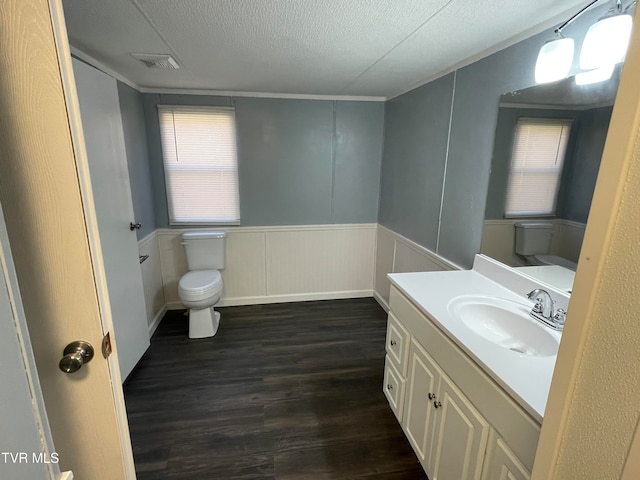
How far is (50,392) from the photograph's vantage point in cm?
82

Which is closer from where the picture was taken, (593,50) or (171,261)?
(593,50)

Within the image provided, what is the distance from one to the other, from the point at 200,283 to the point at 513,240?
2.34 meters

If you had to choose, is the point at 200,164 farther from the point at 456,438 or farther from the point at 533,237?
the point at 456,438

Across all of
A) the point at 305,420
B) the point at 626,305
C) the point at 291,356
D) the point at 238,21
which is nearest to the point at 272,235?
the point at 291,356

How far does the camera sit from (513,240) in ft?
5.49

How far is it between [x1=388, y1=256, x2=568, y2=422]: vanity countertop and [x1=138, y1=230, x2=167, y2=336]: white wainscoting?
2131 millimetres

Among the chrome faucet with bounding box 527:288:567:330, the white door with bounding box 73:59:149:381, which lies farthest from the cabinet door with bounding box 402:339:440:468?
the white door with bounding box 73:59:149:381

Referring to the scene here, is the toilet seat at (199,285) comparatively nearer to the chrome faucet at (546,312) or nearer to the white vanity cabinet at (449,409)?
the white vanity cabinet at (449,409)

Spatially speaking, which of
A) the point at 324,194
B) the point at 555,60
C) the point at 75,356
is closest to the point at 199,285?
the point at 324,194

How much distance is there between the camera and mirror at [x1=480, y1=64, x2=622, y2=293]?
1.26 meters

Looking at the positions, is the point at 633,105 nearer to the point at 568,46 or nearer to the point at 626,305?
the point at 626,305

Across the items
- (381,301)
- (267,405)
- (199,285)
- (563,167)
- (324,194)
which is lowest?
(267,405)

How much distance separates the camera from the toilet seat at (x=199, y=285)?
2607 mm

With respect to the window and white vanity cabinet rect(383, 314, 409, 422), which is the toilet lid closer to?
the window
